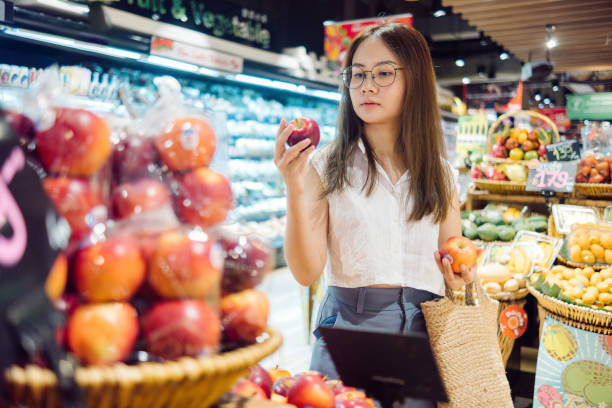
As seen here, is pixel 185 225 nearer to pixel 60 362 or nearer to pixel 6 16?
pixel 60 362

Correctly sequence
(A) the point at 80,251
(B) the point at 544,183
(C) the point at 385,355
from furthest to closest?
(B) the point at 544,183 → (C) the point at 385,355 → (A) the point at 80,251

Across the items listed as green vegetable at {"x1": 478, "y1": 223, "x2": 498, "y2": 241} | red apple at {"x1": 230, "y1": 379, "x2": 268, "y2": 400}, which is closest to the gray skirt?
red apple at {"x1": 230, "y1": 379, "x2": 268, "y2": 400}

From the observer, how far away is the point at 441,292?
1763mm

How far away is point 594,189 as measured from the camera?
3711 millimetres

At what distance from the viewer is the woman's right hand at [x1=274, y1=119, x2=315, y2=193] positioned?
1.25m

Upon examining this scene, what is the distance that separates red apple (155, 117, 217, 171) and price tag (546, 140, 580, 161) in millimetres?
3506

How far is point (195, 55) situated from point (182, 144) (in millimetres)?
5060

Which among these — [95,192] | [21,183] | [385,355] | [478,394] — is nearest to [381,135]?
[478,394]

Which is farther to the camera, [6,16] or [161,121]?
[6,16]

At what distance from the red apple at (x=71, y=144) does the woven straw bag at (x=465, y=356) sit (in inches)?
44.7

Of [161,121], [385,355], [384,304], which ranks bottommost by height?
[384,304]

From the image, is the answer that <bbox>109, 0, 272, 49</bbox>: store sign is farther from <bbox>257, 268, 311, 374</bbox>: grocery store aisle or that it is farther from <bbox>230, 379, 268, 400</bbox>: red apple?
<bbox>230, 379, 268, 400</bbox>: red apple

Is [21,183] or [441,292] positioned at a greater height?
[21,183]

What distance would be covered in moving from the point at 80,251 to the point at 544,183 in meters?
3.61
